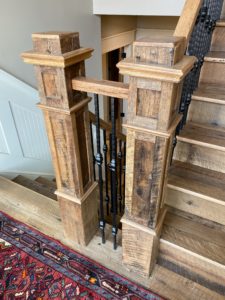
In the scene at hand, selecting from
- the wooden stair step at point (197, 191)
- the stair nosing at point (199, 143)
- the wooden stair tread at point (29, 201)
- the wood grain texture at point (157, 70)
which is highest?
the wood grain texture at point (157, 70)

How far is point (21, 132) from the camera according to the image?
6.76 feet

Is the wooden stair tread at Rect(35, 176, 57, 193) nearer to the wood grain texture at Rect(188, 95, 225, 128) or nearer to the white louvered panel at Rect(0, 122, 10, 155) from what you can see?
the white louvered panel at Rect(0, 122, 10, 155)

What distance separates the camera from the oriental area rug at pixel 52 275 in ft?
3.96

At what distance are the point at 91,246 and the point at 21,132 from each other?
1196 mm

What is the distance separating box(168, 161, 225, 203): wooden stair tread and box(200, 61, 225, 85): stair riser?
2.07ft

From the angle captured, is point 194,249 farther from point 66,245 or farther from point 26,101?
point 26,101

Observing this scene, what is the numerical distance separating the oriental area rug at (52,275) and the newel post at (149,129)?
19cm

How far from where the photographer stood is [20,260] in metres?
1.35

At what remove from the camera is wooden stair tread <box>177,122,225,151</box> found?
1.27 metres

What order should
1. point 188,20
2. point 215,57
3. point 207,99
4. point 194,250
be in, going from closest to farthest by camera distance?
point 188,20 → point 194,250 → point 207,99 → point 215,57

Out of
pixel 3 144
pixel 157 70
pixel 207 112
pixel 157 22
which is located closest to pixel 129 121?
pixel 157 70

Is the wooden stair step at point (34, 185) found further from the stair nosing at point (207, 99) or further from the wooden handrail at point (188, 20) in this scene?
the wooden handrail at point (188, 20)

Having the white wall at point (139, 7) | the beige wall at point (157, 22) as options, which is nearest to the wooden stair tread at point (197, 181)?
the white wall at point (139, 7)

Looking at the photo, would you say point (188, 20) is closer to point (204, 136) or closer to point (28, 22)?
point (204, 136)
